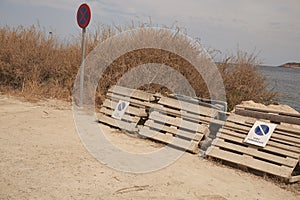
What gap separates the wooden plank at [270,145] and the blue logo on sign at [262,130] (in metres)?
0.21

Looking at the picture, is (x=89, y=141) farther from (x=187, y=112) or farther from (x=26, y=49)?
(x=26, y=49)

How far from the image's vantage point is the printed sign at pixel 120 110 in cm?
675

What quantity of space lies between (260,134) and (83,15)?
4.91m

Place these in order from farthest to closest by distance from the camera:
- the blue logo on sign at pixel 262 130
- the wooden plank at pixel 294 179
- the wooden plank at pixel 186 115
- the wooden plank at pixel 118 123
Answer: the wooden plank at pixel 118 123
the wooden plank at pixel 186 115
the blue logo on sign at pixel 262 130
the wooden plank at pixel 294 179

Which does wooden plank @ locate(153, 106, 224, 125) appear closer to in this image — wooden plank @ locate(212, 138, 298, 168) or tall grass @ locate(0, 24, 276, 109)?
wooden plank @ locate(212, 138, 298, 168)

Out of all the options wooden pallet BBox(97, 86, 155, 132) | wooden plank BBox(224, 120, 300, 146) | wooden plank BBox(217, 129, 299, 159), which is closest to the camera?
wooden plank BBox(217, 129, 299, 159)

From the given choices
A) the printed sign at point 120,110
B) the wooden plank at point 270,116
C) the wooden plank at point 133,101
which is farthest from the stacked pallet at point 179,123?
the printed sign at point 120,110

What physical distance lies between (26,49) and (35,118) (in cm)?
416

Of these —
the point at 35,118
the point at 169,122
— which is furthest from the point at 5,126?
the point at 169,122

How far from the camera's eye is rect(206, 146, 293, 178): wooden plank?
453cm

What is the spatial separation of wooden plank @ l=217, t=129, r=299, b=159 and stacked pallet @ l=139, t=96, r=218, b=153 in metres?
0.40

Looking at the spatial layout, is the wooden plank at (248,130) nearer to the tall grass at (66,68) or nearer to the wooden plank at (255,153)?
the wooden plank at (255,153)

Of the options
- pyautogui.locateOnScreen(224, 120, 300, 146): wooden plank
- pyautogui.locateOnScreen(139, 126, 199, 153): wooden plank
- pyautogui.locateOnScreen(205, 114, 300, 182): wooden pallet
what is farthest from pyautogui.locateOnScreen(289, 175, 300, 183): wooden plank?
pyautogui.locateOnScreen(139, 126, 199, 153): wooden plank

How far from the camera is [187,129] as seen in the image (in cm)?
584
